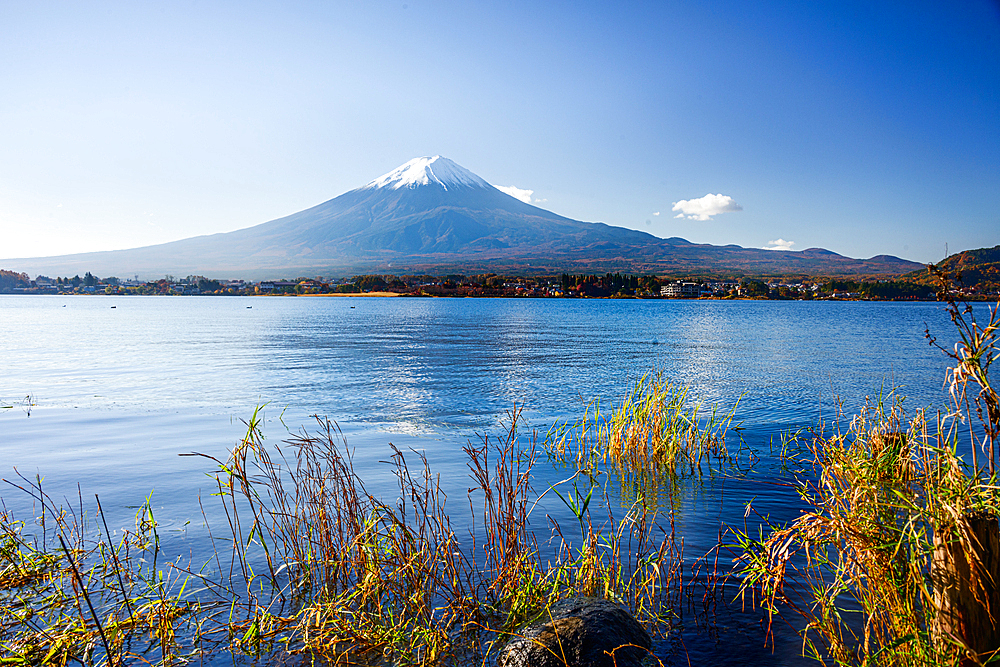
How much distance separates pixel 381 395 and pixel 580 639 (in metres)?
16.7

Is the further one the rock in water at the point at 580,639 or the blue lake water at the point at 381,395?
the blue lake water at the point at 381,395

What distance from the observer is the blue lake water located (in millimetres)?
9562

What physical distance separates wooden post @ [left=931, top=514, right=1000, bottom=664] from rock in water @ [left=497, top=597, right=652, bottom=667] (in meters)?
2.12

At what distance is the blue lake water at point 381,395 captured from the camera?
956 centimetres

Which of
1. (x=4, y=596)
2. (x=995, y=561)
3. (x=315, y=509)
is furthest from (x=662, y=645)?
(x=4, y=596)

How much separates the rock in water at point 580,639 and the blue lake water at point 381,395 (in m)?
0.82

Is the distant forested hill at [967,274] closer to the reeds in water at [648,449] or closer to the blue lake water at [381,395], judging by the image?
the blue lake water at [381,395]

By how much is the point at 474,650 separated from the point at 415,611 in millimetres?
697

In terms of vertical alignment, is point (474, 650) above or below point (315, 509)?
below

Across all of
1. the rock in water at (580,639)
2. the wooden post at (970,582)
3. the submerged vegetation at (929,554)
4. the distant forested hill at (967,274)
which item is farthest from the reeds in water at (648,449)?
the wooden post at (970,582)

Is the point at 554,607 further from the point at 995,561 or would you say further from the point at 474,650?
the point at 995,561

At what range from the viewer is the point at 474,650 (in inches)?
195

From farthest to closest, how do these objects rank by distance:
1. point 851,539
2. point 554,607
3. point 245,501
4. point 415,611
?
point 245,501
point 415,611
point 554,607
point 851,539

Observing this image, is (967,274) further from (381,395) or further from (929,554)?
(381,395)
